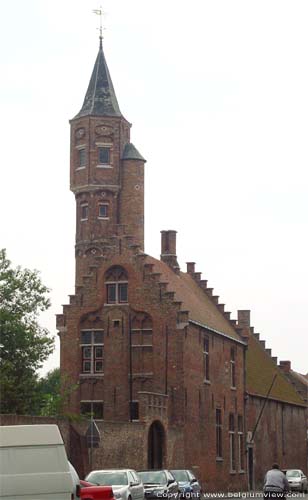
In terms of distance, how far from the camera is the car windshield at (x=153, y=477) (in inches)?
1353

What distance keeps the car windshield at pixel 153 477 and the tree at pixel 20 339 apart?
1400 cm

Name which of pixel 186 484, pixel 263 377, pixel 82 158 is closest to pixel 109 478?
pixel 186 484

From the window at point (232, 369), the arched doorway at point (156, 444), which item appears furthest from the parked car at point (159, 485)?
the window at point (232, 369)

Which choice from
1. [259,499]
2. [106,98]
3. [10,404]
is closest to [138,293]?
[10,404]

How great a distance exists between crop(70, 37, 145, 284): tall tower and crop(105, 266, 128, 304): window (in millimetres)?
8360

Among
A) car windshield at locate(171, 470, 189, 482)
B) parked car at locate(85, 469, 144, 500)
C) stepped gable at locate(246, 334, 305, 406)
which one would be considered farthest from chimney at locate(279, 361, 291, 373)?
parked car at locate(85, 469, 144, 500)

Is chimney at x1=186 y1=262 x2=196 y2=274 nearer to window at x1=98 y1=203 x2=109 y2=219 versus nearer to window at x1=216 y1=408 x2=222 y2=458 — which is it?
window at x1=98 y1=203 x2=109 y2=219

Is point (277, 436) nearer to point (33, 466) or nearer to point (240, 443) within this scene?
point (240, 443)

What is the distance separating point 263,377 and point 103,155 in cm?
1879

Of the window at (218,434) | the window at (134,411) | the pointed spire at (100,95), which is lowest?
the window at (218,434)

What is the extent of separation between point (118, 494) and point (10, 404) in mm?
20183

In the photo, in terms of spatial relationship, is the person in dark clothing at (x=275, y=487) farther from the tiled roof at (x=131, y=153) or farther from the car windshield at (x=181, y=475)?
the tiled roof at (x=131, y=153)

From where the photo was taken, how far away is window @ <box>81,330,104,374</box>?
173 ft

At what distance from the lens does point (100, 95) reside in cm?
6456
